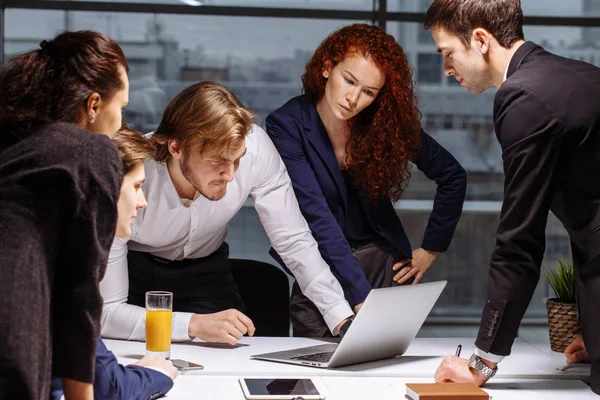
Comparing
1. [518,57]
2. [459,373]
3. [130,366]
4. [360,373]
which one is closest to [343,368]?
[360,373]

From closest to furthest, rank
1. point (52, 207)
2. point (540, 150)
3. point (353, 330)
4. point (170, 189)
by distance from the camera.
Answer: point (52, 207)
point (540, 150)
point (353, 330)
point (170, 189)

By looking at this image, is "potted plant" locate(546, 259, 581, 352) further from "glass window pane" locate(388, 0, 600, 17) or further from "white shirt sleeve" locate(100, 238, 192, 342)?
"glass window pane" locate(388, 0, 600, 17)

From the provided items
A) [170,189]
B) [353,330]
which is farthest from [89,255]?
[170,189]

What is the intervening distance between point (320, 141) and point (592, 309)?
122 cm

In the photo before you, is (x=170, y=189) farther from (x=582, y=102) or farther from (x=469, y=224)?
(x=469, y=224)

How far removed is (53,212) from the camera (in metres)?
1.33

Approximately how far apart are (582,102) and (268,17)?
397cm

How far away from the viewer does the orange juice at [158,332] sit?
2.20 m

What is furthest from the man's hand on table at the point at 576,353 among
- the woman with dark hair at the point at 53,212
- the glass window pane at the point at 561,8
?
the glass window pane at the point at 561,8

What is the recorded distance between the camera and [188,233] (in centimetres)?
283

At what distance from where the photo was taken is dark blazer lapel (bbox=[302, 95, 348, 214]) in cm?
299

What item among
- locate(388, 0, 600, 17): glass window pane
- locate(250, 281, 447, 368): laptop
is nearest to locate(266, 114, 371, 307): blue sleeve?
locate(250, 281, 447, 368): laptop

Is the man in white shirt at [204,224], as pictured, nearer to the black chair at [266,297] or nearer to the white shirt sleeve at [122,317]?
the white shirt sleeve at [122,317]

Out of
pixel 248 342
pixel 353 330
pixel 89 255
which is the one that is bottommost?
pixel 248 342
